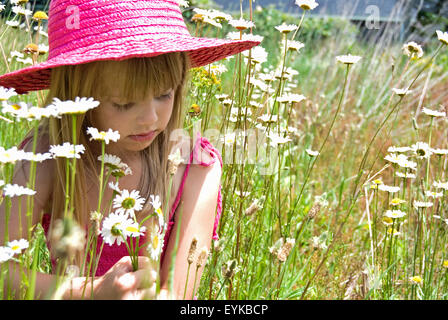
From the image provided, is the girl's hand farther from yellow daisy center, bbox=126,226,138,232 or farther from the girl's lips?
the girl's lips

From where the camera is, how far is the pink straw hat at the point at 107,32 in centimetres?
105

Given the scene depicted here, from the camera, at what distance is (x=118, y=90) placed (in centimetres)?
108

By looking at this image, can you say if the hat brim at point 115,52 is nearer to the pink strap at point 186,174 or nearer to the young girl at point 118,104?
the young girl at point 118,104

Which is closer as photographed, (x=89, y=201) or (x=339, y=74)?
(x=89, y=201)

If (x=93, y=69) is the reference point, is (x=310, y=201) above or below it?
below

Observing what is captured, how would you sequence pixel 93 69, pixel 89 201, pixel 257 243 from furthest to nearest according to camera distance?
pixel 257 243
pixel 89 201
pixel 93 69

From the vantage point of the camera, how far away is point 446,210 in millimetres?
1565

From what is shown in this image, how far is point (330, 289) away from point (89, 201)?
790mm

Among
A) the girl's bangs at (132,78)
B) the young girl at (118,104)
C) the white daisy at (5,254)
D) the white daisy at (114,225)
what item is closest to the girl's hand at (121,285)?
the young girl at (118,104)

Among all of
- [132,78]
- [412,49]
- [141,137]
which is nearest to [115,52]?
[132,78]

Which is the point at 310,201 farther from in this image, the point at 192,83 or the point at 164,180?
the point at 164,180

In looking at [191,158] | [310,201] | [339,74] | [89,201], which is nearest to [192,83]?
[191,158]

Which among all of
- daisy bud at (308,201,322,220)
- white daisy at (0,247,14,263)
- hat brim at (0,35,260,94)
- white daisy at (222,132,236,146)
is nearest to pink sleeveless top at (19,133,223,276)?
white daisy at (222,132,236,146)
